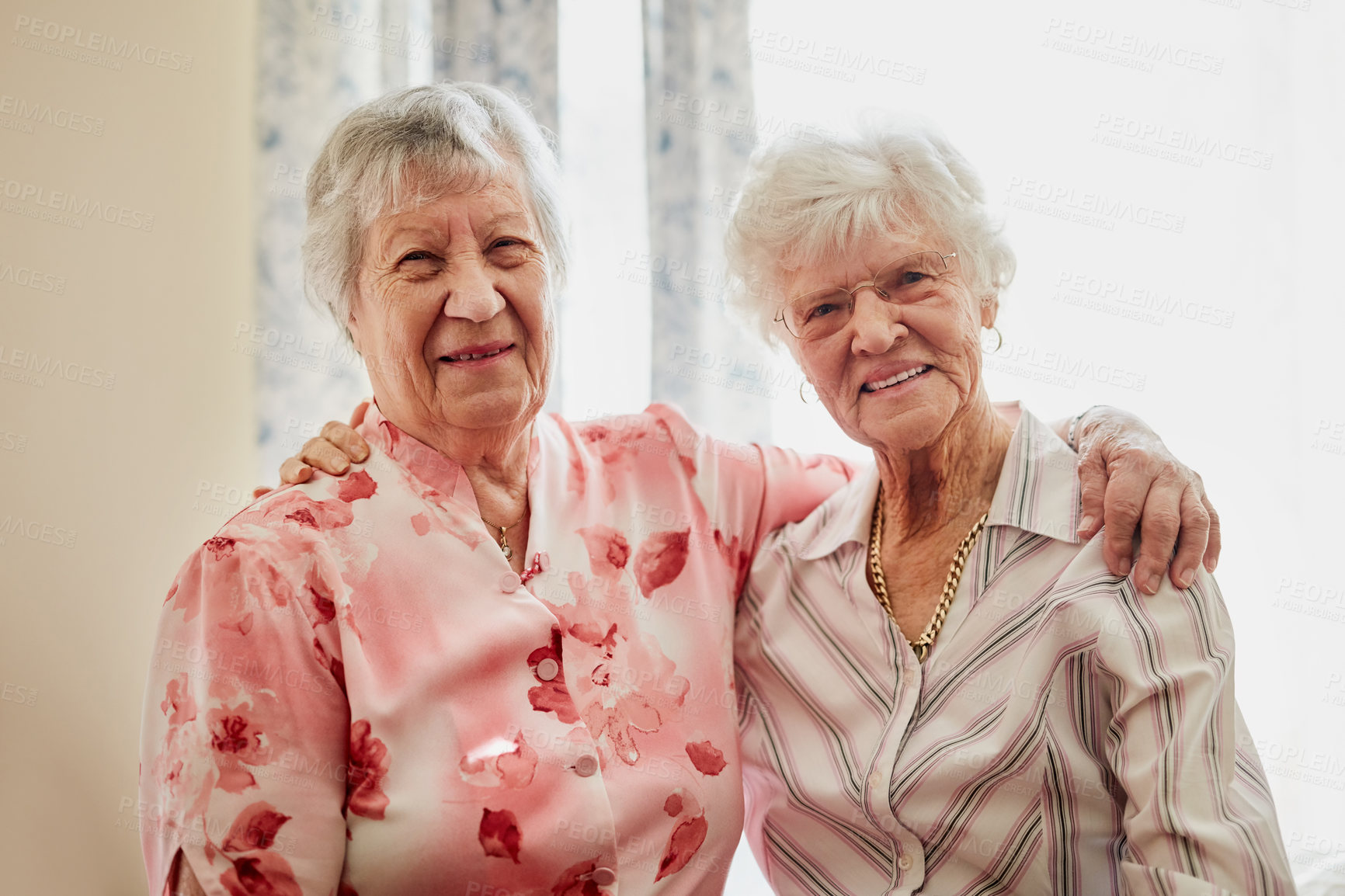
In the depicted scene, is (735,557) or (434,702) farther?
(735,557)

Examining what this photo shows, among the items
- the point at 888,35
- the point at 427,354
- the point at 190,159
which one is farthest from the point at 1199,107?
the point at 190,159

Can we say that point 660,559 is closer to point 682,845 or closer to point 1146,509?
point 682,845

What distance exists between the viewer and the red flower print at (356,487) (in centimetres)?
137

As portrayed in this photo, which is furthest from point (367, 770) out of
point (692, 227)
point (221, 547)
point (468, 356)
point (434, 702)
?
point (692, 227)

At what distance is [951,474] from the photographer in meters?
1.48

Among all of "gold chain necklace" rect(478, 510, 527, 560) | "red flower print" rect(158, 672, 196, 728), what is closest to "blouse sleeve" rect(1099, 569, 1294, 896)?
"gold chain necklace" rect(478, 510, 527, 560)

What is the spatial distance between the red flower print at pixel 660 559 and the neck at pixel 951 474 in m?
0.34

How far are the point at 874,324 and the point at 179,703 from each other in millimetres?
1064

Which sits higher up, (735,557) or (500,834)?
(735,557)

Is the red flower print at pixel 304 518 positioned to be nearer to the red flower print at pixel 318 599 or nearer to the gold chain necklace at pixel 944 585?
the red flower print at pixel 318 599

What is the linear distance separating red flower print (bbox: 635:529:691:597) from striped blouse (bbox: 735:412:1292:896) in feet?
0.62

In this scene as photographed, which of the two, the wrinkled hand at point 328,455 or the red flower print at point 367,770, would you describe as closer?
the red flower print at point 367,770

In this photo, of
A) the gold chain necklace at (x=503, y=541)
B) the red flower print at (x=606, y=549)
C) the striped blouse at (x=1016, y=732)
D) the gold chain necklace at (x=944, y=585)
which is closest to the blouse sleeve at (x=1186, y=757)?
the striped blouse at (x=1016, y=732)

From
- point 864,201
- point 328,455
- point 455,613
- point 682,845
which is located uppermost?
point 864,201
